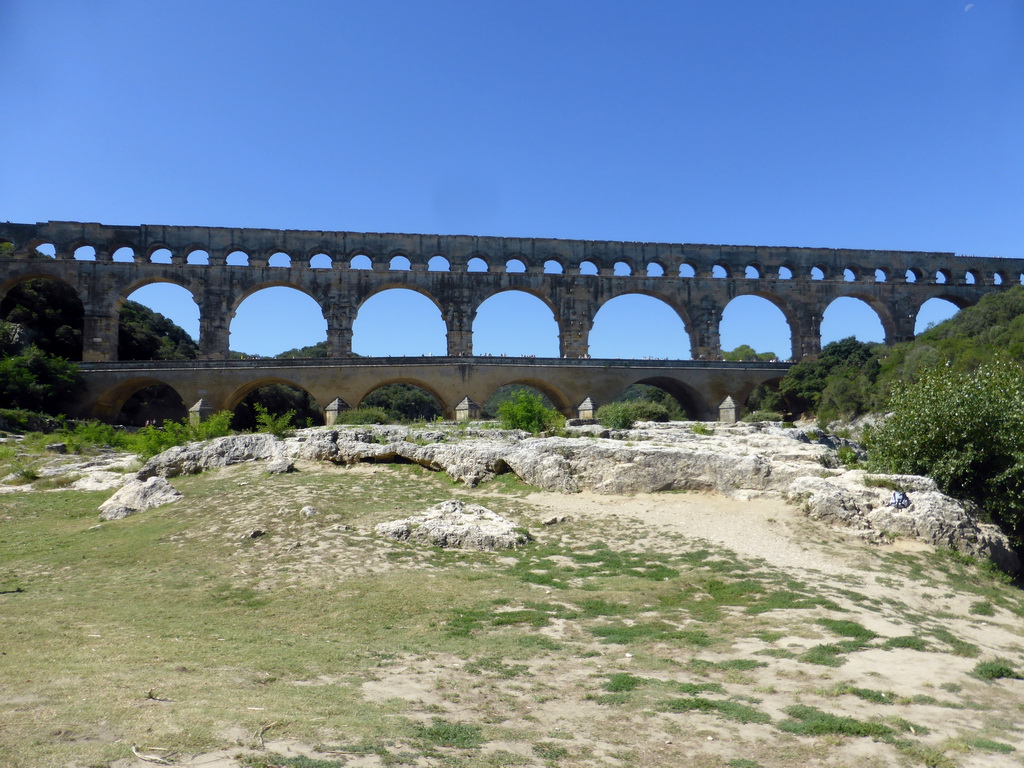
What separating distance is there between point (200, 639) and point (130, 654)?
56 centimetres

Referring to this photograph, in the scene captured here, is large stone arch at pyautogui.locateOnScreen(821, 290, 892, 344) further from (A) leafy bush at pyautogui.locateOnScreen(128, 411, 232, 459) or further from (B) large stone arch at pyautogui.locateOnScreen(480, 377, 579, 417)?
(A) leafy bush at pyautogui.locateOnScreen(128, 411, 232, 459)

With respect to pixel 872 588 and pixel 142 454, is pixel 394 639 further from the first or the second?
pixel 142 454

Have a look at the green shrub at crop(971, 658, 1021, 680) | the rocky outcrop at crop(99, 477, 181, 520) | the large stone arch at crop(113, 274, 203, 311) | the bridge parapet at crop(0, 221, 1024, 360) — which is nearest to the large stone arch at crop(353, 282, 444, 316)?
the bridge parapet at crop(0, 221, 1024, 360)

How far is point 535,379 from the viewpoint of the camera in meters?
27.2

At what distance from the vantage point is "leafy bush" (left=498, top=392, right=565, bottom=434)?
15.8m

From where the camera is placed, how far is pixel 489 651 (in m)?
5.09

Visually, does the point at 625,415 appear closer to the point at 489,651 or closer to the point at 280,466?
the point at 280,466

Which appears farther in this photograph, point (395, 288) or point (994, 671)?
point (395, 288)

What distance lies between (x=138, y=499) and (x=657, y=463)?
815cm

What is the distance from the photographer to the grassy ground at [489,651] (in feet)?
11.4

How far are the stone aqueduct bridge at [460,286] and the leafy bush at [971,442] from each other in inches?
636

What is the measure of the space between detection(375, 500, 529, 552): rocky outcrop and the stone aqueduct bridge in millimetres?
17456

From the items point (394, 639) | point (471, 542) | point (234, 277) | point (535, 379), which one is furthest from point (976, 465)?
point (234, 277)

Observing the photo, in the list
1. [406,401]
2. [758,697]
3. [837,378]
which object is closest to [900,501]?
[758,697]
